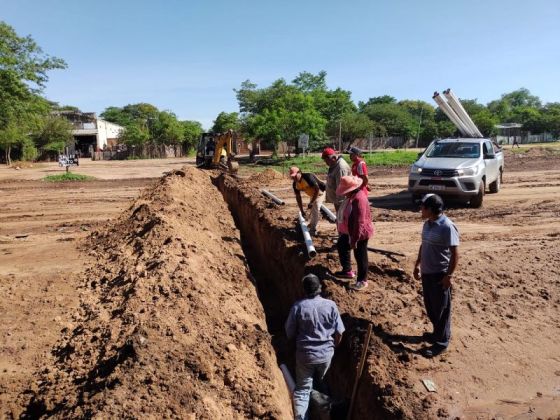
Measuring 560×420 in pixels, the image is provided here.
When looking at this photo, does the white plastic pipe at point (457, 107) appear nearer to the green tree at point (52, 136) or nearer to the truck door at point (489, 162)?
the truck door at point (489, 162)

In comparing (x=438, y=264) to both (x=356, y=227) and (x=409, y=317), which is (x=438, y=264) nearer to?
(x=409, y=317)

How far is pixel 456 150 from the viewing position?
1280 cm

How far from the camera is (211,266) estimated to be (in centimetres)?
780

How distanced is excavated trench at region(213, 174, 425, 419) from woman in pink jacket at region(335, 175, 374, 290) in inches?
19.3

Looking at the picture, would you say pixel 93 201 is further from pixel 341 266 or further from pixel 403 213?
pixel 341 266

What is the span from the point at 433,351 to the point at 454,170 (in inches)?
304

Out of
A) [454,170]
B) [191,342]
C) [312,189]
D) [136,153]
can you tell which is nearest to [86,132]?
[136,153]

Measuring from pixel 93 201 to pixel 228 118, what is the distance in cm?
4382

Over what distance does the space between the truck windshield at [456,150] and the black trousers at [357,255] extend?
7628 mm

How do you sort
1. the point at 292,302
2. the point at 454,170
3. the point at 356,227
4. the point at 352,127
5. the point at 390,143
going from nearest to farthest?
the point at 356,227 → the point at 292,302 → the point at 454,170 → the point at 352,127 → the point at 390,143

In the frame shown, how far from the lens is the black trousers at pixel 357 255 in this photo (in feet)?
18.9

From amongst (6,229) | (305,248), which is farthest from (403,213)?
(6,229)

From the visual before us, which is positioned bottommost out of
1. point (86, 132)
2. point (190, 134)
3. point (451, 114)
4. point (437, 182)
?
point (437, 182)

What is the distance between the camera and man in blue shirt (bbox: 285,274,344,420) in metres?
4.58
